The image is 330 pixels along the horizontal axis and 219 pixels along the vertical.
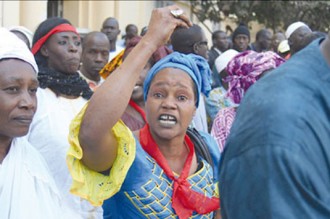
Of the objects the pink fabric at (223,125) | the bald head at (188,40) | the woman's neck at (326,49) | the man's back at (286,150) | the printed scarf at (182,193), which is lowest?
the pink fabric at (223,125)

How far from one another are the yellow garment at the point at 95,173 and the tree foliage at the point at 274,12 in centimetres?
1153

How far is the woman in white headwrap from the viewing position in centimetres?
279

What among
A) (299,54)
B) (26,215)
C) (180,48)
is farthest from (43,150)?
(299,54)

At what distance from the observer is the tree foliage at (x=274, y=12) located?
1387 centimetres

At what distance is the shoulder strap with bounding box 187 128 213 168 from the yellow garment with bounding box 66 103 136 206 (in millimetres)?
534

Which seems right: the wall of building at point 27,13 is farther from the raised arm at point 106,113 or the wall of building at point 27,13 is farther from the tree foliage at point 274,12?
the raised arm at point 106,113

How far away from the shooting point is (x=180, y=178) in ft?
8.95

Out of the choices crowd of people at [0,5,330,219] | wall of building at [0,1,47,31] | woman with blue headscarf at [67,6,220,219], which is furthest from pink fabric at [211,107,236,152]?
wall of building at [0,1,47,31]

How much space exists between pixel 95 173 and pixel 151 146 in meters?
0.37

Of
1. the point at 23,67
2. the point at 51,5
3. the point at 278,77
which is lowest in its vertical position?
the point at 51,5

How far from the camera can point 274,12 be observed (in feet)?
46.4

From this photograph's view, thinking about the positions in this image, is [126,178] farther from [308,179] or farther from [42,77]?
[42,77]

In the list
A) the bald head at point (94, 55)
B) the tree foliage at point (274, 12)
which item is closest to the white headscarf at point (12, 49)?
the bald head at point (94, 55)

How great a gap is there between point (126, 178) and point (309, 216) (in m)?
1.28
